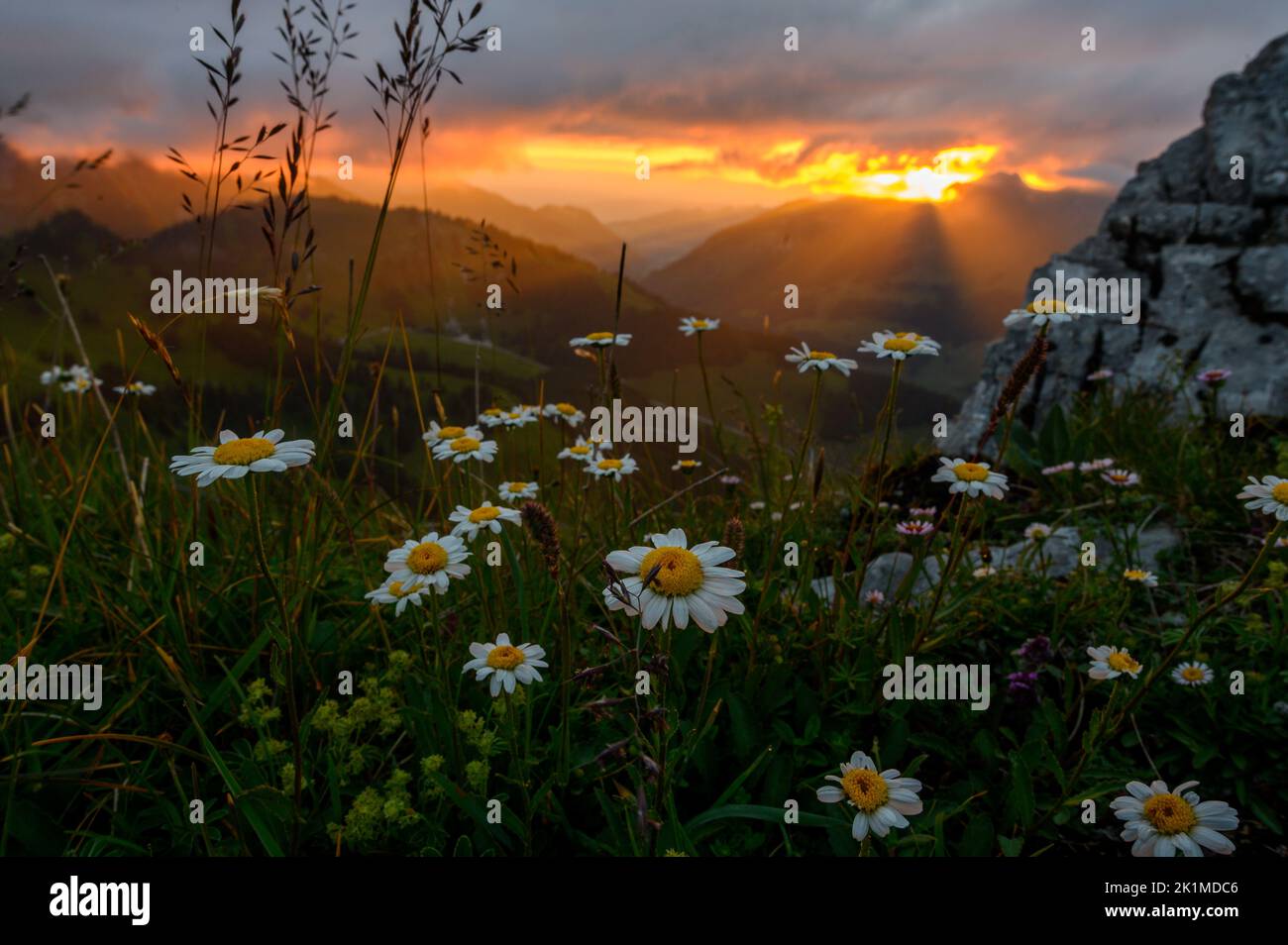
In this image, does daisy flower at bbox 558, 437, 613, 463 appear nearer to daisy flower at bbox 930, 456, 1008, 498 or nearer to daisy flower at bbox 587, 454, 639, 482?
daisy flower at bbox 587, 454, 639, 482

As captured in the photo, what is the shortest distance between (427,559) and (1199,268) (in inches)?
340

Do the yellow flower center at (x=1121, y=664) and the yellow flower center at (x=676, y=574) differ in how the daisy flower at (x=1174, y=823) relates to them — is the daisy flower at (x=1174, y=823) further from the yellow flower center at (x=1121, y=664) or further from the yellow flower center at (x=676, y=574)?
the yellow flower center at (x=676, y=574)

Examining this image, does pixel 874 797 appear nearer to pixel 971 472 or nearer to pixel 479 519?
pixel 971 472

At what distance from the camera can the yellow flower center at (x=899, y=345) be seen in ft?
7.76

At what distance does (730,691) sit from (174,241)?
127 metres

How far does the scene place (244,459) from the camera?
1472 millimetres

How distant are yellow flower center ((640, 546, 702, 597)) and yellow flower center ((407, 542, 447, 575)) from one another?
2.06ft

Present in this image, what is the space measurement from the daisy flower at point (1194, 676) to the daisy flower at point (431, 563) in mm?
2392

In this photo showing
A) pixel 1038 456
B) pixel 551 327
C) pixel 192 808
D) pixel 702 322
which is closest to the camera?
pixel 192 808

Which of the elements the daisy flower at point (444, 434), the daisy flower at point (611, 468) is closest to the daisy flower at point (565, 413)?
the daisy flower at point (611, 468)

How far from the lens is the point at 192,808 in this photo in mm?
1744

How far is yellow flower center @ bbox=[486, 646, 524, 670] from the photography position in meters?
1.78
